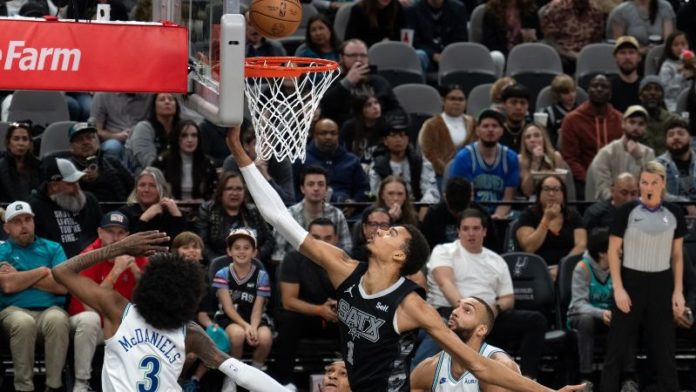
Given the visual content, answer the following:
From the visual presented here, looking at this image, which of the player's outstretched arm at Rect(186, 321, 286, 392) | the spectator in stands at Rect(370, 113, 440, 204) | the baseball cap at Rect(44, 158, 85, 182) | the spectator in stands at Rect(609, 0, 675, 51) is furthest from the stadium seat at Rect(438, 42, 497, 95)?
the player's outstretched arm at Rect(186, 321, 286, 392)

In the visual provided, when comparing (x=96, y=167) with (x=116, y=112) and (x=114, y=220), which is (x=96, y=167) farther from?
(x=116, y=112)

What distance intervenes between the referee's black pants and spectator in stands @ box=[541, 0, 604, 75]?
18.7ft

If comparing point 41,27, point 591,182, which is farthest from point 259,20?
point 591,182

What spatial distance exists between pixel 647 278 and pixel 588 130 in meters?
2.77

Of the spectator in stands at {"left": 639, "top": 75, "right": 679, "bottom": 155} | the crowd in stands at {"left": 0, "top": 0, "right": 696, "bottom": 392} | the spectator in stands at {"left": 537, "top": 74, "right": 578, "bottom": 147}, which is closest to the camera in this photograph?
the crowd in stands at {"left": 0, "top": 0, "right": 696, "bottom": 392}

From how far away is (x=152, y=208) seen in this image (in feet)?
36.6

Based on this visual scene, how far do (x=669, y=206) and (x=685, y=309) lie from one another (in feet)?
2.86

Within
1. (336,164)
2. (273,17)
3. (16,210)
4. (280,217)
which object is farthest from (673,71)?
(280,217)

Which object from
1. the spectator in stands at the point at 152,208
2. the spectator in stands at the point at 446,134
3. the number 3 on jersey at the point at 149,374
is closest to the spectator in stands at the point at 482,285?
the spectator in stands at the point at 446,134

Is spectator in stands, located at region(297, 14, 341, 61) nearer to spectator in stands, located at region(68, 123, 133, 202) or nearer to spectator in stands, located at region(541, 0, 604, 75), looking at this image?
spectator in stands, located at region(68, 123, 133, 202)

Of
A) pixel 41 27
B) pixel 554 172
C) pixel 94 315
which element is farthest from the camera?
pixel 554 172

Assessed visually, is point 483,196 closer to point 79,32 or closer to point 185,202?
point 185,202

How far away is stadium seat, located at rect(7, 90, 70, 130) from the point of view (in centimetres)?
1331

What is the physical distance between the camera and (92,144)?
462 inches
